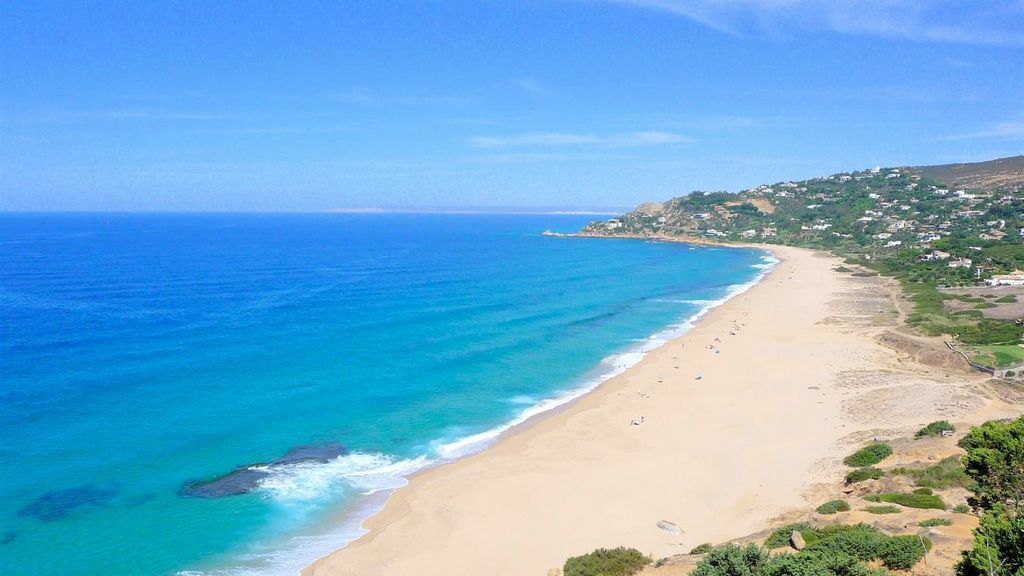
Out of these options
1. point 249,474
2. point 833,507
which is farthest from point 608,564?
point 249,474

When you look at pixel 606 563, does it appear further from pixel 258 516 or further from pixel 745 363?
pixel 745 363

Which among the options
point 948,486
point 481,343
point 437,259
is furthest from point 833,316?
point 437,259

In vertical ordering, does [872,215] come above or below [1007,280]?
above

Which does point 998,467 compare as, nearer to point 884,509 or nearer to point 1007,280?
point 884,509


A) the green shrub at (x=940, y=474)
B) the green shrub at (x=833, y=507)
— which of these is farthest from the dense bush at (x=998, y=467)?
the green shrub at (x=833, y=507)

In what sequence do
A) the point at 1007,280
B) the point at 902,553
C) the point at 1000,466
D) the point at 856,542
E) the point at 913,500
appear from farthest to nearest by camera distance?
the point at 1007,280 < the point at 913,500 < the point at 1000,466 < the point at 856,542 < the point at 902,553

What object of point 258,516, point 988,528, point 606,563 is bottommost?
point 258,516

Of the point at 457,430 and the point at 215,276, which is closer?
the point at 457,430
